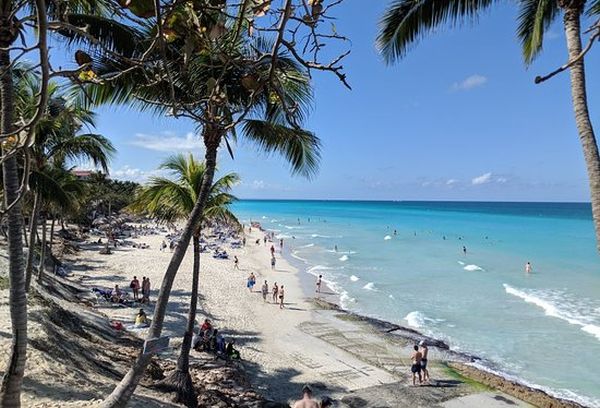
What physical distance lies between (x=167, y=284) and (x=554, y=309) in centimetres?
2318

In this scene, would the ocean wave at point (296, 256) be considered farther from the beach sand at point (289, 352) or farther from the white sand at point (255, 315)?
the beach sand at point (289, 352)

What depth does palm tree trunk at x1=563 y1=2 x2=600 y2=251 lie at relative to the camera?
12.5 feet

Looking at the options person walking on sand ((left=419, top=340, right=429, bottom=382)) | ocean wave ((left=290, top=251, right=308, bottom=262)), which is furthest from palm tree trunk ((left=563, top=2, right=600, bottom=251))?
ocean wave ((left=290, top=251, right=308, bottom=262))

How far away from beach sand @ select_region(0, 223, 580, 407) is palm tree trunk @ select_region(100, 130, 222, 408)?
1.51 m

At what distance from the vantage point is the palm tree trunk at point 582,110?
3.80 metres

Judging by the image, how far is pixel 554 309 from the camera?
2288 cm

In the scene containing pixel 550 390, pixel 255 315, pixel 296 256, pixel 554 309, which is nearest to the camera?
pixel 550 390

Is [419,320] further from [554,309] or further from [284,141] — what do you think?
[284,141]

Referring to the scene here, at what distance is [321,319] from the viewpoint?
19297 mm

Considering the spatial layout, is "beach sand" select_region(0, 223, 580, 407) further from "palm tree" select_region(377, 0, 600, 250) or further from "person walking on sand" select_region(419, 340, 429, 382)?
"palm tree" select_region(377, 0, 600, 250)

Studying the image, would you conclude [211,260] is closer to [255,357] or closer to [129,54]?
[255,357]

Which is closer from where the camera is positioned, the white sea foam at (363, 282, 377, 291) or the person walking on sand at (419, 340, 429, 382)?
the person walking on sand at (419, 340, 429, 382)

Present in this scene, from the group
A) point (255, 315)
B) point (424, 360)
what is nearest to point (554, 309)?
point (424, 360)

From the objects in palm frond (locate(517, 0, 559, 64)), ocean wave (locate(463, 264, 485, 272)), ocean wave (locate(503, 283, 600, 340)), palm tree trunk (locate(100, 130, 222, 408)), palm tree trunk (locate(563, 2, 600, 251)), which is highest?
palm frond (locate(517, 0, 559, 64))
